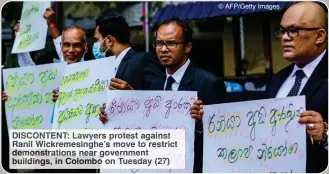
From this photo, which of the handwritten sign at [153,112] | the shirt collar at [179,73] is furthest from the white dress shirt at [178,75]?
the handwritten sign at [153,112]

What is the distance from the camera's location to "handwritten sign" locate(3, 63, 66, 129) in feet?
15.9

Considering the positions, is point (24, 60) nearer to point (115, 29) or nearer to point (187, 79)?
point (115, 29)

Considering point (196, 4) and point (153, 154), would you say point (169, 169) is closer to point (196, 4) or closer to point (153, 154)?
point (153, 154)

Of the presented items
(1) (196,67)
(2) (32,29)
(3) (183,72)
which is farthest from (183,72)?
(2) (32,29)

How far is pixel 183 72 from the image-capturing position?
3.79 meters

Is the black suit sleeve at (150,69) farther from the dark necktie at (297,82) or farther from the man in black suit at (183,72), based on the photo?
the dark necktie at (297,82)

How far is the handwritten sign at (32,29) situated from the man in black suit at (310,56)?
2.68 m

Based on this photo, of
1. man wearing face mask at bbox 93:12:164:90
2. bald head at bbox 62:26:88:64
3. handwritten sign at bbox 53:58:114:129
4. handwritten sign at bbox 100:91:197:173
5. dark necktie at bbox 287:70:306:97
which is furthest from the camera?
bald head at bbox 62:26:88:64

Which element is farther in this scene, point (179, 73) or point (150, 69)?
point (150, 69)

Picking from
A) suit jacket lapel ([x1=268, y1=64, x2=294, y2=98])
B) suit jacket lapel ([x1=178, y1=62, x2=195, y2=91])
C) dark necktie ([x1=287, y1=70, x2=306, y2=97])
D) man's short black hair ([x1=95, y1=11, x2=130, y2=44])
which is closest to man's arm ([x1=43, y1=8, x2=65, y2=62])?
man's short black hair ([x1=95, y1=11, x2=130, y2=44])

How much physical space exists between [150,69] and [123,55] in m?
0.24

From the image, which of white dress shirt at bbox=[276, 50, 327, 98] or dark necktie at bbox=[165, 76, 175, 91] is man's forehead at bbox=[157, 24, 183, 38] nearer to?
dark necktie at bbox=[165, 76, 175, 91]

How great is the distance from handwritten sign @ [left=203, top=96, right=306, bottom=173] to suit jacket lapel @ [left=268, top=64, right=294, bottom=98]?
9 cm

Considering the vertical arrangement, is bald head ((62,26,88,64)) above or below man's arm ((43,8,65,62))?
below
